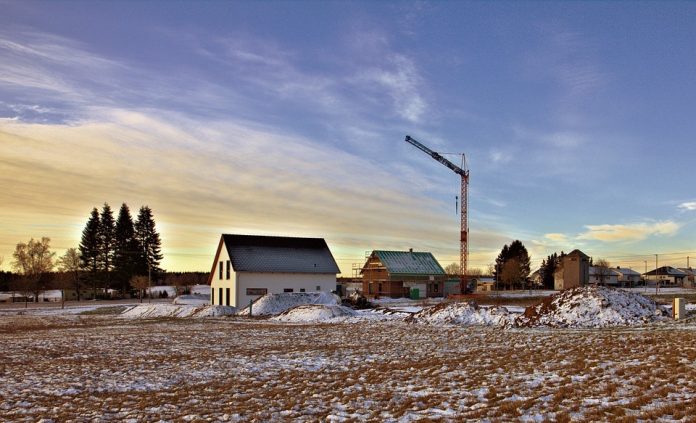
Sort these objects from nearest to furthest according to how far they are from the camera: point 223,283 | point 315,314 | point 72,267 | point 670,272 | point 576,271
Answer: point 315,314 → point 576,271 → point 223,283 → point 72,267 → point 670,272

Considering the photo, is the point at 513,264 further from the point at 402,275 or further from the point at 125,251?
the point at 125,251

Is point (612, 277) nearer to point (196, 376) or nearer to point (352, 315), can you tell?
point (352, 315)

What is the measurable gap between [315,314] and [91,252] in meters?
73.0

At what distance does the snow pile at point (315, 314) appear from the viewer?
41.4 meters

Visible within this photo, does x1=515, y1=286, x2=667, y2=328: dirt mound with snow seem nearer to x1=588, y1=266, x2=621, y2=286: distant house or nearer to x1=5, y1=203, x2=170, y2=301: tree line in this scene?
x1=5, y1=203, x2=170, y2=301: tree line

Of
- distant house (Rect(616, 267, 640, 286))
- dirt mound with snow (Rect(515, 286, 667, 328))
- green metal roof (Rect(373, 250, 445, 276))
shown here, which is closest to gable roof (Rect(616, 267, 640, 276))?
distant house (Rect(616, 267, 640, 286))

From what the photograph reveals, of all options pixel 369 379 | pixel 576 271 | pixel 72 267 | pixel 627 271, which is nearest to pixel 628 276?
pixel 627 271

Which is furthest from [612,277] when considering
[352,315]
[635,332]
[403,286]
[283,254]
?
[635,332]

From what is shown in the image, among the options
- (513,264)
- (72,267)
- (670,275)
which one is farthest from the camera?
(670,275)

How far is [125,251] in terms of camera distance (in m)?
104

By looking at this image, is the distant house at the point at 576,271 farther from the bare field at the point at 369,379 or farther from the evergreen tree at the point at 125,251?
the evergreen tree at the point at 125,251

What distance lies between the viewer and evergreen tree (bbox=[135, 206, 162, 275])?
109 m

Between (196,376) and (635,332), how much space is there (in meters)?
18.2

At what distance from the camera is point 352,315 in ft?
136
